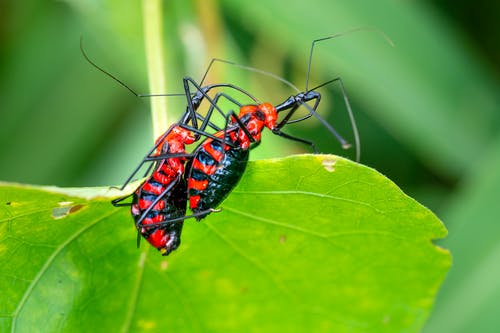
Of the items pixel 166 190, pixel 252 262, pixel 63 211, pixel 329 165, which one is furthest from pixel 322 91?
pixel 63 211

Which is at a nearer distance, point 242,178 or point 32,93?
point 242,178

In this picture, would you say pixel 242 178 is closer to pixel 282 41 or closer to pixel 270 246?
pixel 270 246

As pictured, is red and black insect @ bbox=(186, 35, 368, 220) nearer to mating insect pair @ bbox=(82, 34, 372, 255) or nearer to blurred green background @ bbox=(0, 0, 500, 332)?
mating insect pair @ bbox=(82, 34, 372, 255)

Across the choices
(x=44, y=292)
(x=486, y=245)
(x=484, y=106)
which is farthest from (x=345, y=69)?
(x=44, y=292)

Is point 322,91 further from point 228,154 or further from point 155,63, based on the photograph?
point 228,154

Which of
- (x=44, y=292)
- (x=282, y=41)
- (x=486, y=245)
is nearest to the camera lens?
(x=44, y=292)

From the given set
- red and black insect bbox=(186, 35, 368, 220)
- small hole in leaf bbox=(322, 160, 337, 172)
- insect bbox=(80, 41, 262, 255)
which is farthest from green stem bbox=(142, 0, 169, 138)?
small hole in leaf bbox=(322, 160, 337, 172)
